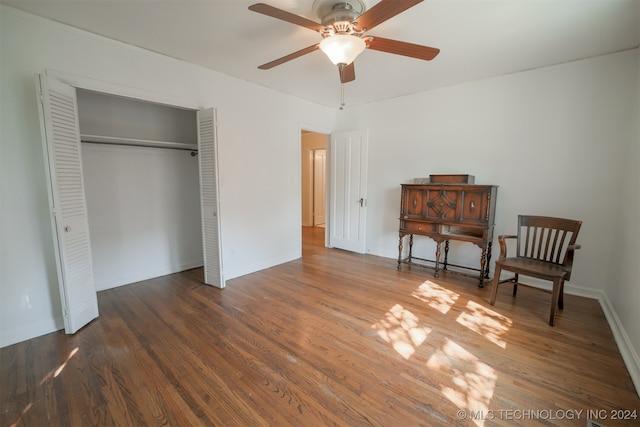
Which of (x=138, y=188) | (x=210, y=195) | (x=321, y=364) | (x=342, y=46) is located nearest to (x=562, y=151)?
(x=342, y=46)

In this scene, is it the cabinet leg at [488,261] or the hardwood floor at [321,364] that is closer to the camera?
the hardwood floor at [321,364]

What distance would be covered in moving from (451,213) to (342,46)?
8.01ft

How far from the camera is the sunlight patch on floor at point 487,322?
7.41ft

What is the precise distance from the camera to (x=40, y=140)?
2.22 m

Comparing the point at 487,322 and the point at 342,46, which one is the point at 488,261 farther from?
the point at 342,46

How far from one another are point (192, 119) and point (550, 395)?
468 cm

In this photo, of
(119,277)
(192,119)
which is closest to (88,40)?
(192,119)

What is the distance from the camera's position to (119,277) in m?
3.32

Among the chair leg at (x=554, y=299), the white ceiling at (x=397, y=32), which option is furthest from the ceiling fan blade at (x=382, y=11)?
the chair leg at (x=554, y=299)

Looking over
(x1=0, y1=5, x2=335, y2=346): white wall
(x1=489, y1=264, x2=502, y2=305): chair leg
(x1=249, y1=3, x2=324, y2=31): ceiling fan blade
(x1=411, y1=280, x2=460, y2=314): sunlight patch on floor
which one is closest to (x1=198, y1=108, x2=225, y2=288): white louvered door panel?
(x1=0, y1=5, x2=335, y2=346): white wall

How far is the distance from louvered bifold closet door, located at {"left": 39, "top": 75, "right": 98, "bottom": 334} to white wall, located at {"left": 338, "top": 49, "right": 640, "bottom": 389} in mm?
4044

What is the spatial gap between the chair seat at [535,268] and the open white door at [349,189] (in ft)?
7.58

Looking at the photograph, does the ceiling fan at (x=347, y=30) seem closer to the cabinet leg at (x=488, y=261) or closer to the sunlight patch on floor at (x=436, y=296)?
the sunlight patch on floor at (x=436, y=296)

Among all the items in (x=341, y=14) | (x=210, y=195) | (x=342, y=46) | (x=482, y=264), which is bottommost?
(x=482, y=264)
